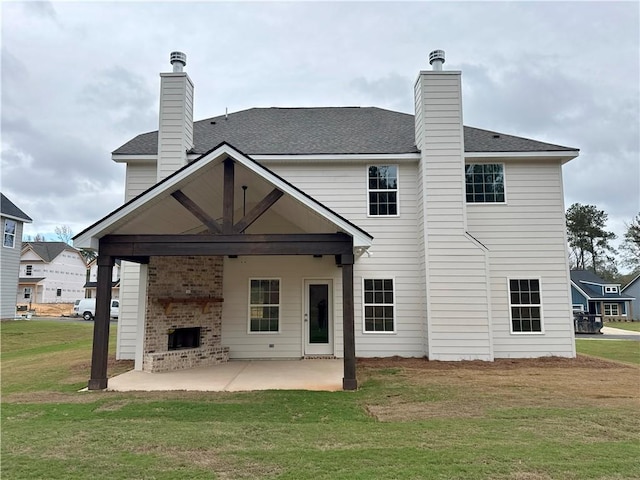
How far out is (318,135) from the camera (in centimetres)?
1230

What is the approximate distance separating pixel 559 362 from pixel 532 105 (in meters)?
18.4

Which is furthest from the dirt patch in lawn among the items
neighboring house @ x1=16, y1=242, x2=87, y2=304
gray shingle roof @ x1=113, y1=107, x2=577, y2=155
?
neighboring house @ x1=16, y1=242, x2=87, y2=304

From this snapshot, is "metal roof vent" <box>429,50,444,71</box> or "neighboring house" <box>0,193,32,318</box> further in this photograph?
"neighboring house" <box>0,193,32,318</box>

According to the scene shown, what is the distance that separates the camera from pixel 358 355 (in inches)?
418

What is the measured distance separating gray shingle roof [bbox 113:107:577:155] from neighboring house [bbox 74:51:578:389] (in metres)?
0.09

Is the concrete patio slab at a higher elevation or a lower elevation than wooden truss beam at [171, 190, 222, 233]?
lower

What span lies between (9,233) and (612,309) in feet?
149

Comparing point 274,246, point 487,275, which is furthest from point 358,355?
point 274,246

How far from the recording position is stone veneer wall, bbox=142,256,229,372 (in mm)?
9172

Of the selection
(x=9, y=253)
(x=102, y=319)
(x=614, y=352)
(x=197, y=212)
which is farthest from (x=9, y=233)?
(x=614, y=352)

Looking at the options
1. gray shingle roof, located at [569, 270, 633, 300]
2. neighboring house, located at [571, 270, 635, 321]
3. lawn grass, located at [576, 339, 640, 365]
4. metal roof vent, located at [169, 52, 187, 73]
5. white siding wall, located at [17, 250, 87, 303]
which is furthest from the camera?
white siding wall, located at [17, 250, 87, 303]

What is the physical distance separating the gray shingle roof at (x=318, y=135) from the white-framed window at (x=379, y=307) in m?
3.74

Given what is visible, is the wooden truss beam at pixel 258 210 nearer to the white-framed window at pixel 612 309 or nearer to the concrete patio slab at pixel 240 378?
the concrete patio slab at pixel 240 378

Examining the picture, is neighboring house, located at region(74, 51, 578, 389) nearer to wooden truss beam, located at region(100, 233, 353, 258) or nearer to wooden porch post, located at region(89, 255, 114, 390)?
wooden porch post, located at region(89, 255, 114, 390)
